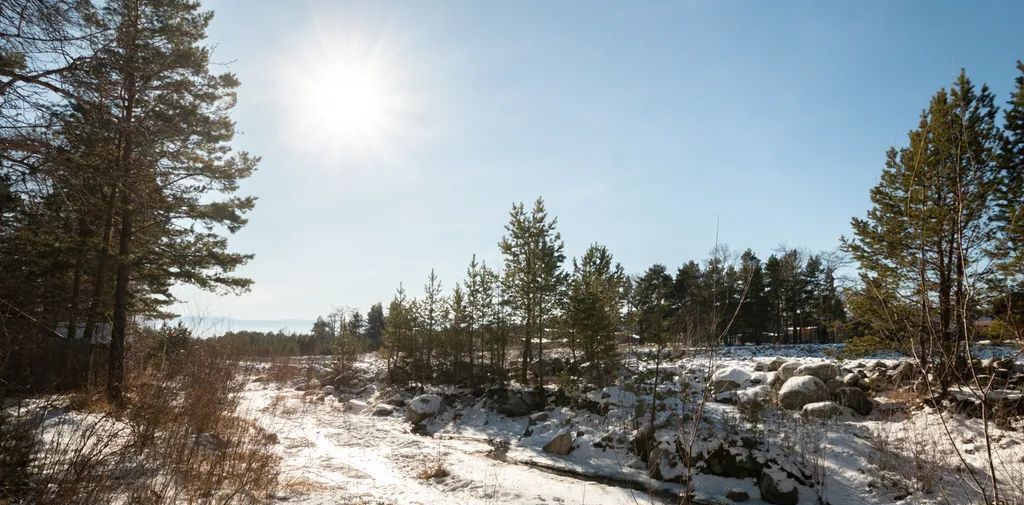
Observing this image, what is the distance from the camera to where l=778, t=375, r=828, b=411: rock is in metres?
14.1

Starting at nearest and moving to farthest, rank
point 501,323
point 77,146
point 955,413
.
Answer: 1. point 77,146
2. point 955,413
3. point 501,323

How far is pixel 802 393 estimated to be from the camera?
46.8 ft

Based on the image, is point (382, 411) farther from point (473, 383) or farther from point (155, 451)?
point (155, 451)

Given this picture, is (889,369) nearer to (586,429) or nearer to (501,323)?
(586,429)

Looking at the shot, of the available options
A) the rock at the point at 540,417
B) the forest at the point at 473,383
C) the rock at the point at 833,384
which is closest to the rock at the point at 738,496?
the forest at the point at 473,383

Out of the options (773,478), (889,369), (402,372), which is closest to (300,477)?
(773,478)

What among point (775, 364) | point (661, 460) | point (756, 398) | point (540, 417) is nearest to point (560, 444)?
point (661, 460)

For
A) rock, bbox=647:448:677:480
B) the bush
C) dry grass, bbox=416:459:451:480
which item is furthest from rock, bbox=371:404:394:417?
the bush

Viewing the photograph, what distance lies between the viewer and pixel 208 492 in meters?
5.42

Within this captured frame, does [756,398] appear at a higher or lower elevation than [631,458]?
higher

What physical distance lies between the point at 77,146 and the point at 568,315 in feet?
56.5

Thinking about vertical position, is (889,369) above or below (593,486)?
above

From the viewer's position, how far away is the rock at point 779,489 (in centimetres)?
970

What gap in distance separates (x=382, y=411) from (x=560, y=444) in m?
10.2
